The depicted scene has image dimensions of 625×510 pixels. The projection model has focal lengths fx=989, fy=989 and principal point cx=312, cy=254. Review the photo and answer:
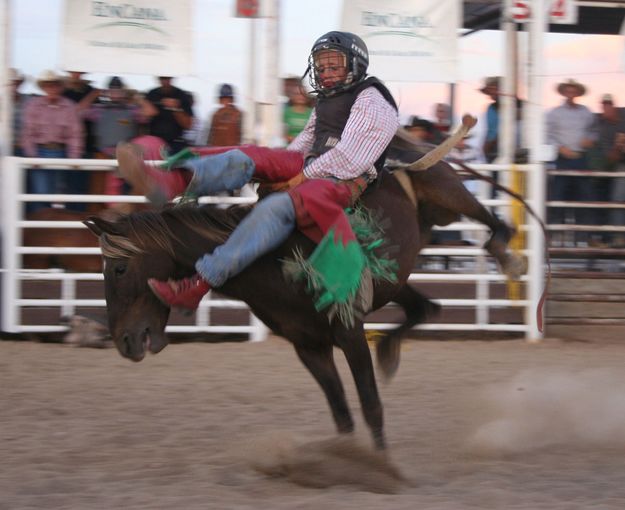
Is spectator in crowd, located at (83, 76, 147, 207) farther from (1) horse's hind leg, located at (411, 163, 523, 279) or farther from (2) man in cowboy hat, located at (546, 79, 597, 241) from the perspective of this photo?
(1) horse's hind leg, located at (411, 163, 523, 279)

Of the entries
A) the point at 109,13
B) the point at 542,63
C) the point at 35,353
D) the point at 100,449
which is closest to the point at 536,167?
the point at 542,63

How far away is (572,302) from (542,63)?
→ 215cm

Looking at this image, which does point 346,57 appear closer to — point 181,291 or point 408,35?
point 181,291

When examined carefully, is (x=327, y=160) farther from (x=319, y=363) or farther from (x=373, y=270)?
(x=319, y=363)

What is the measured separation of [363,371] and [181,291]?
848 millimetres

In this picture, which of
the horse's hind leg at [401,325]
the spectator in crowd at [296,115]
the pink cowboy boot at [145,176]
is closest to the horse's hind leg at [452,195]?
the horse's hind leg at [401,325]

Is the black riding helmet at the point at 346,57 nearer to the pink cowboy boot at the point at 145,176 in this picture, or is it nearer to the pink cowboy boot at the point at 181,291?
the pink cowboy boot at the point at 145,176

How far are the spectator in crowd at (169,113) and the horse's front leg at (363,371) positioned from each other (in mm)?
4361

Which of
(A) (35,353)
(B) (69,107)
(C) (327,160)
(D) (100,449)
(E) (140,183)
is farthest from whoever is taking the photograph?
(B) (69,107)

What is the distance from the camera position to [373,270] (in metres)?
4.27

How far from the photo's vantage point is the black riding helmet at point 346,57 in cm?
427

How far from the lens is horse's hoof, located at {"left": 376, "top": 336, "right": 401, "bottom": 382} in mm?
4828

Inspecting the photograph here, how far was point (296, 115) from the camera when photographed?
336 inches

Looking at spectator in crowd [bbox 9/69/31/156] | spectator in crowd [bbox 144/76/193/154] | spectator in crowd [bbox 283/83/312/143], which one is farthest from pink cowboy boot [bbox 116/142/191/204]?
spectator in crowd [bbox 9/69/31/156]
